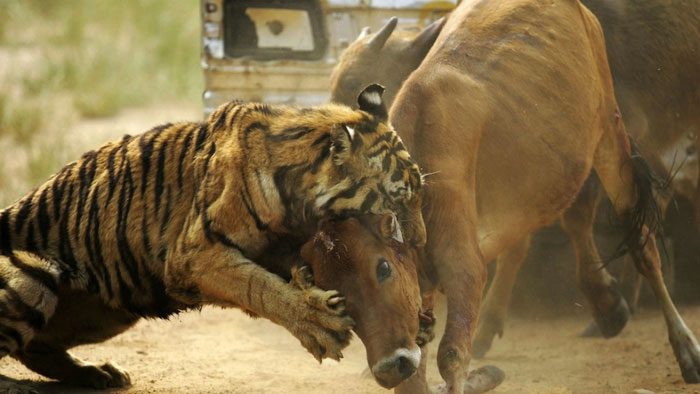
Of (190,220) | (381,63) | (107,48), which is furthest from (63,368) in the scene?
(107,48)

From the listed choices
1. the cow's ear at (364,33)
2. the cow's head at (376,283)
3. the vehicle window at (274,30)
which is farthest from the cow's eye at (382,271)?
the vehicle window at (274,30)

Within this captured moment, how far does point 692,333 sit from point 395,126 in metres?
2.56

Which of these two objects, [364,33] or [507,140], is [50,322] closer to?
[507,140]

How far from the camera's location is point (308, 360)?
633 centimetres

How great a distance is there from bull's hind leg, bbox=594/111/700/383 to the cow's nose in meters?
2.41

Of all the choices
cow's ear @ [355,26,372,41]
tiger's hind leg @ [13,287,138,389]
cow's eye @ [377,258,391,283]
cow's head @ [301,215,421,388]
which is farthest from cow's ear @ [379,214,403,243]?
cow's ear @ [355,26,372,41]

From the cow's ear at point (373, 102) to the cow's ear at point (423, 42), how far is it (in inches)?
76.0

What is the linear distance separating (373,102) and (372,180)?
0.38 m

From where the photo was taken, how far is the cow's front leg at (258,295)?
3.96 metres

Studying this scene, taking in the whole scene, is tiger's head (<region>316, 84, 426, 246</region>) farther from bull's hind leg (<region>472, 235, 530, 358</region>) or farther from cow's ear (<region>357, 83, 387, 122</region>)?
bull's hind leg (<region>472, 235, 530, 358</region>)

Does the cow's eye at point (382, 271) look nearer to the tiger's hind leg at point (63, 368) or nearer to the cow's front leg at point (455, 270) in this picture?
the cow's front leg at point (455, 270)

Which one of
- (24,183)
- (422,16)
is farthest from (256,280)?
(24,183)

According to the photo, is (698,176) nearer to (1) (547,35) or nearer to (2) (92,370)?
(1) (547,35)

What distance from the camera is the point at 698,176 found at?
691 cm
